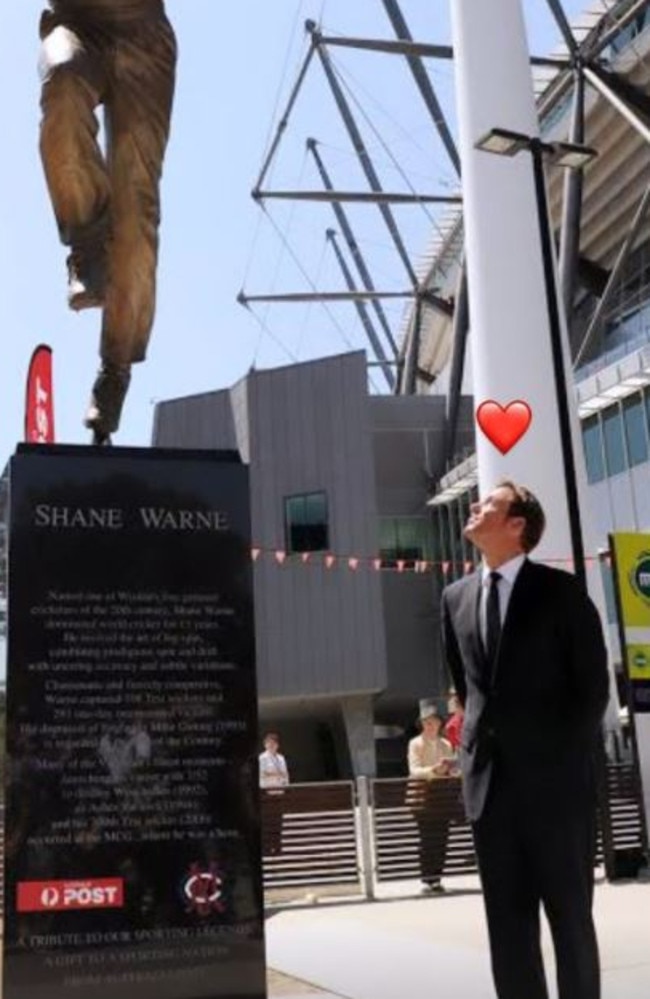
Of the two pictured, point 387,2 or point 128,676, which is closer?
point 128,676

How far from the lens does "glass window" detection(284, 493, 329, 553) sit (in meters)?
41.7

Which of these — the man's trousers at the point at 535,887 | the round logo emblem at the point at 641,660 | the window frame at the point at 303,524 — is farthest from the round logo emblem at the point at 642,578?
the window frame at the point at 303,524

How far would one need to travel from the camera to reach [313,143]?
60.2 m

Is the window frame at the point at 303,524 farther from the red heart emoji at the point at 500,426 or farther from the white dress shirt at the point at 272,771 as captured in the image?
the white dress shirt at the point at 272,771

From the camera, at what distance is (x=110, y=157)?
5.91 metres

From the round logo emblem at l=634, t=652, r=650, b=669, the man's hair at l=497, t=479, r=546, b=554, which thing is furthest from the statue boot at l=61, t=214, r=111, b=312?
the round logo emblem at l=634, t=652, r=650, b=669

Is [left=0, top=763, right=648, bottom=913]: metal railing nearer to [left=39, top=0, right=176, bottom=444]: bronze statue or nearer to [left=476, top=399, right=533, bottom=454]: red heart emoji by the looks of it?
[left=476, top=399, right=533, bottom=454]: red heart emoji

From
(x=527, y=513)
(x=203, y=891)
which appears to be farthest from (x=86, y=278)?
(x=203, y=891)

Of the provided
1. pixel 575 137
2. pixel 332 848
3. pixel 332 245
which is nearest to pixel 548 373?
pixel 575 137

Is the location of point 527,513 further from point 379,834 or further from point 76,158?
point 379,834

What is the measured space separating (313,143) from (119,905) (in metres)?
58.1

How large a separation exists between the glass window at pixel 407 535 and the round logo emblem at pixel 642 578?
3130 centimetres

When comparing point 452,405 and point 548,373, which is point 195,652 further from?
point 452,405

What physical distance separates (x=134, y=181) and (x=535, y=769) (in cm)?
329
